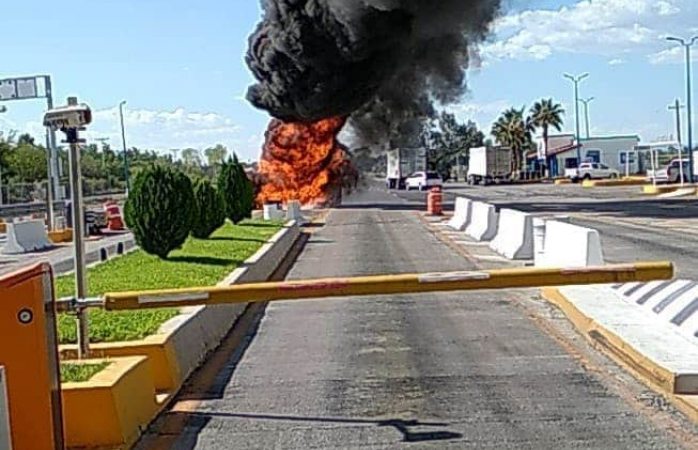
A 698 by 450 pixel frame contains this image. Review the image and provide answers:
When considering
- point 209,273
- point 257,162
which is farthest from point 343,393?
point 257,162

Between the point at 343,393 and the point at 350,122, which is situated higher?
the point at 350,122

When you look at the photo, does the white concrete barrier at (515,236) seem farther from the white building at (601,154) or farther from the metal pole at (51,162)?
the white building at (601,154)

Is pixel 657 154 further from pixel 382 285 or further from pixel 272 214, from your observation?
pixel 382 285

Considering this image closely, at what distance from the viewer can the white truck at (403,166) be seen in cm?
6981

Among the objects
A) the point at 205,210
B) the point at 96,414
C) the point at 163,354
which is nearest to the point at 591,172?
the point at 205,210

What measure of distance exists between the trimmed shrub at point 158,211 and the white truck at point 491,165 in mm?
67702

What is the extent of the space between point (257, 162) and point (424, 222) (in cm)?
1821

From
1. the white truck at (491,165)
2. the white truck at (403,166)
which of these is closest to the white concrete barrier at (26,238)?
the white truck at (403,166)

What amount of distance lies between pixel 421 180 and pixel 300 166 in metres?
23.4

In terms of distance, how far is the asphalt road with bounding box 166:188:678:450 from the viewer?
288 inches

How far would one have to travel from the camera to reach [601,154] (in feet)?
316

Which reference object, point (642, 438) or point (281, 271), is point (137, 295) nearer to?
point (642, 438)

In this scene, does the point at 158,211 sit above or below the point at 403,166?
below

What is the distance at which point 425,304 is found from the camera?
14297 mm
